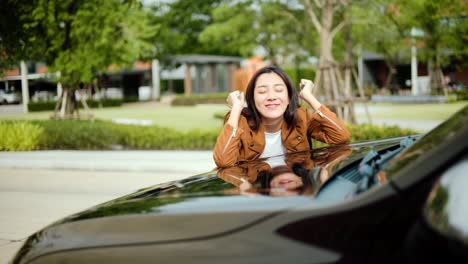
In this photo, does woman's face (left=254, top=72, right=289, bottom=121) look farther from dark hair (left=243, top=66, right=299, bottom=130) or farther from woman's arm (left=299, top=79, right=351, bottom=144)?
woman's arm (left=299, top=79, right=351, bottom=144)

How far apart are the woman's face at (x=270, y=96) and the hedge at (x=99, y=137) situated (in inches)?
375

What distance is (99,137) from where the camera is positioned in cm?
1397

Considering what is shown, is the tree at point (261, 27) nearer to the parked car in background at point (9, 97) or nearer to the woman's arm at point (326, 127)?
the parked car in background at point (9, 97)

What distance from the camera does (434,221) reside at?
1.42m

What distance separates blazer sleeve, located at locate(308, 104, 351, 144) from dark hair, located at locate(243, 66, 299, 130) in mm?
166

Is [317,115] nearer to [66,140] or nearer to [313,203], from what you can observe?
[313,203]

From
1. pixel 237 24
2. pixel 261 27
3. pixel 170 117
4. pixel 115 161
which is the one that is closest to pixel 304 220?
pixel 115 161

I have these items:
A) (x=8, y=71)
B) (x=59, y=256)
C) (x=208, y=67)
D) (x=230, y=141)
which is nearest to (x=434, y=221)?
(x=59, y=256)

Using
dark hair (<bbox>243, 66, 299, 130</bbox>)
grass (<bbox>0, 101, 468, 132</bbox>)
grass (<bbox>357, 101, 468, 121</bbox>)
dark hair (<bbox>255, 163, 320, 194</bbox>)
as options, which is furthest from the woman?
grass (<bbox>357, 101, 468, 121</bbox>)

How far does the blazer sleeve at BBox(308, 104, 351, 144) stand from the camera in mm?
3650

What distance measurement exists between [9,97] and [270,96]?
18.3 meters

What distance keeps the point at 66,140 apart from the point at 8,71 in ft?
18.9

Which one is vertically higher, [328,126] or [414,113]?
[328,126]

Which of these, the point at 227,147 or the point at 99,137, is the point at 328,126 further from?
the point at 99,137
